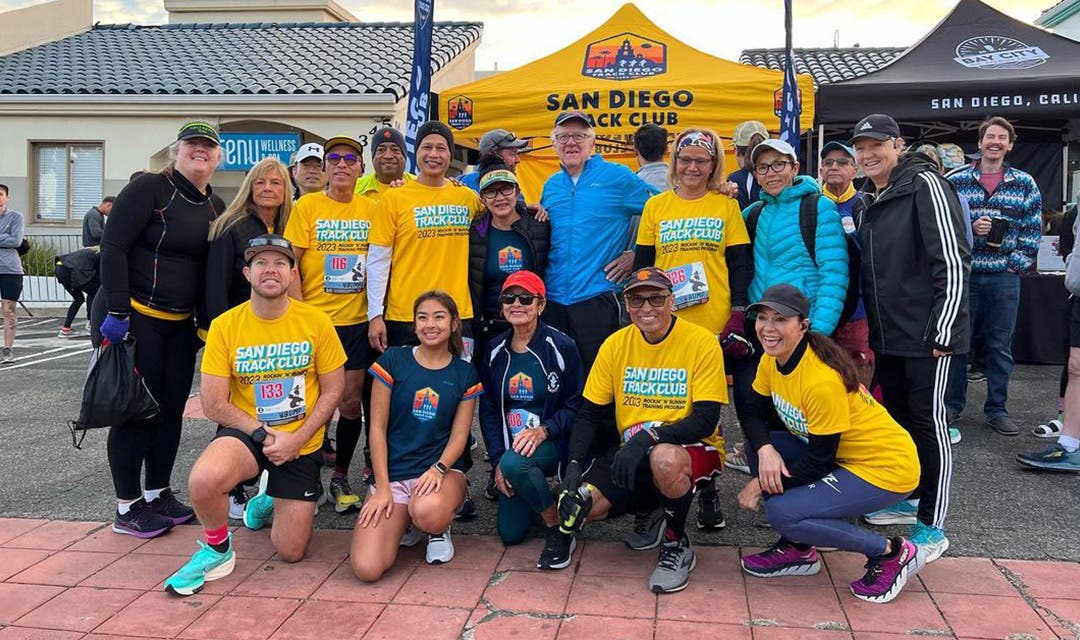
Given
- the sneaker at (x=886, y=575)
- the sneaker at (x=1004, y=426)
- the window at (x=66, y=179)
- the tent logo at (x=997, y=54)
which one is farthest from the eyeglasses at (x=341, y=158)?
the window at (x=66, y=179)

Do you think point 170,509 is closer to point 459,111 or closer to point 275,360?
Answer: point 275,360

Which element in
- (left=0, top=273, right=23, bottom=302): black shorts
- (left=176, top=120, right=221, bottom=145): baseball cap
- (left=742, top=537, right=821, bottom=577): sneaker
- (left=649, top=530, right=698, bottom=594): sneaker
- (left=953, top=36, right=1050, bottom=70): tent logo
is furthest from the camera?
(left=0, top=273, right=23, bottom=302): black shorts

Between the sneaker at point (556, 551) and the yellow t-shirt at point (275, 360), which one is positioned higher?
the yellow t-shirt at point (275, 360)

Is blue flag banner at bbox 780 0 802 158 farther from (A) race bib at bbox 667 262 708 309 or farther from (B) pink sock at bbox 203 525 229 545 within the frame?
(B) pink sock at bbox 203 525 229 545

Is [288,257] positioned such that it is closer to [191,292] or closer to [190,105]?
[191,292]

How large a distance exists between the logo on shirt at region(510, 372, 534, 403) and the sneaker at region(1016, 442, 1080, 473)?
305 cm

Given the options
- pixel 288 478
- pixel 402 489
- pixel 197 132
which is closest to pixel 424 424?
pixel 402 489

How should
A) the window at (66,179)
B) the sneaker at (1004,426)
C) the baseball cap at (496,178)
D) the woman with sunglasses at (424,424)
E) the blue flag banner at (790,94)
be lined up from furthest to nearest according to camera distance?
the window at (66,179) → the blue flag banner at (790,94) → the sneaker at (1004,426) → the baseball cap at (496,178) → the woman with sunglasses at (424,424)

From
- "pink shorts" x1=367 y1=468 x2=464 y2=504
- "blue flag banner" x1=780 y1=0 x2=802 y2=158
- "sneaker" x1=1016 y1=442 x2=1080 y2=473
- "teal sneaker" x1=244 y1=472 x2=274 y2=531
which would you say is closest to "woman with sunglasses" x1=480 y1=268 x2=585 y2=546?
"pink shorts" x1=367 y1=468 x2=464 y2=504

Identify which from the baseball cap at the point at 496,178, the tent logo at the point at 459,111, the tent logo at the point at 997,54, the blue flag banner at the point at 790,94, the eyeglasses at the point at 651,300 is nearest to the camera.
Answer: the eyeglasses at the point at 651,300

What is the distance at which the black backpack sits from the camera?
3.66 metres

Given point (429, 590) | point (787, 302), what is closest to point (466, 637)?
point (429, 590)

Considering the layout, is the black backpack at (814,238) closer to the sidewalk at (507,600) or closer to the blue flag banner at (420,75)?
the sidewalk at (507,600)

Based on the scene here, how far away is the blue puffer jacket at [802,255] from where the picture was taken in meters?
3.60
